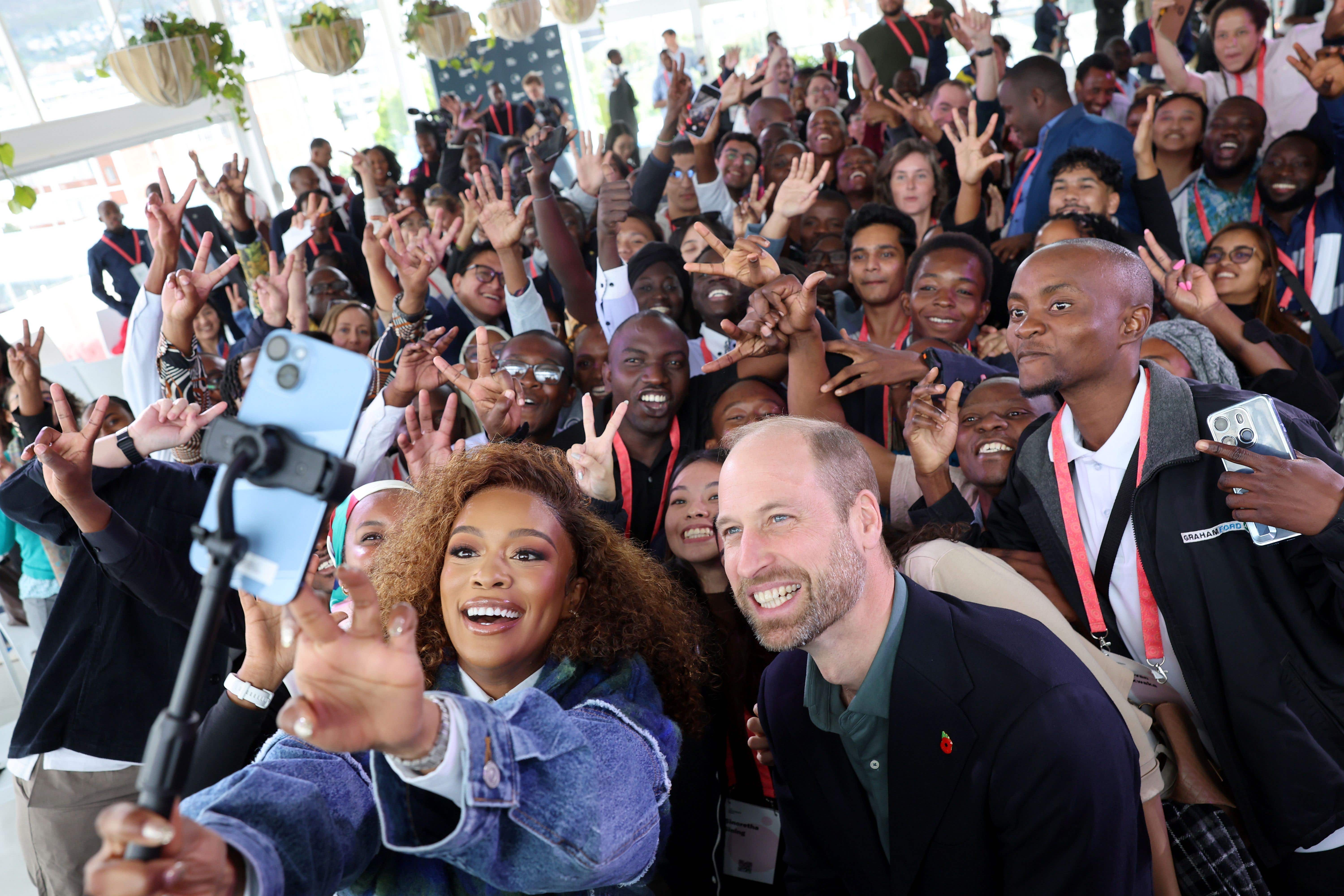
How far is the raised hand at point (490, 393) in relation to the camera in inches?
115

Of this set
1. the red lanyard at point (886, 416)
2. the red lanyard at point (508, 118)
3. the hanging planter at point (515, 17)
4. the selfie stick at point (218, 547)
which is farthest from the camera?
the red lanyard at point (508, 118)

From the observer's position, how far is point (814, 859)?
1758 millimetres

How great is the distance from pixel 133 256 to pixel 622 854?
25.7ft

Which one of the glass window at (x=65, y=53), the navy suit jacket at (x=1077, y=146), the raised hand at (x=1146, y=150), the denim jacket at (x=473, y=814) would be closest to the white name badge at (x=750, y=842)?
the denim jacket at (x=473, y=814)

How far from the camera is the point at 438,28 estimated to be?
300 inches

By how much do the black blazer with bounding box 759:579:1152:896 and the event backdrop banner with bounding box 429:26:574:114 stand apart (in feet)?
41.2

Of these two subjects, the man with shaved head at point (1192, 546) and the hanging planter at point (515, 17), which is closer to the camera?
the man with shaved head at point (1192, 546)

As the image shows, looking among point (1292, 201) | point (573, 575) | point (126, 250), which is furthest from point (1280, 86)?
point (126, 250)

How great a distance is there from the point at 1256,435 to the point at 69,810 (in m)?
2.97

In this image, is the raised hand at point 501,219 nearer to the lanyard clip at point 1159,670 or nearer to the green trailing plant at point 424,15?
the lanyard clip at point 1159,670

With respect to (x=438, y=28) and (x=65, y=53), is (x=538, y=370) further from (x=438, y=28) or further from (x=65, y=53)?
(x=65, y=53)

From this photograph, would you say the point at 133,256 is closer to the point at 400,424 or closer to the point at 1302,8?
the point at 400,424

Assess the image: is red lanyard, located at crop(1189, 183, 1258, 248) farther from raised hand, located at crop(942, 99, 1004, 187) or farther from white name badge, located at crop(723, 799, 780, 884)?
white name badge, located at crop(723, 799, 780, 884)

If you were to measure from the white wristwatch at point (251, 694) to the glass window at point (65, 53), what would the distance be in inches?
340
